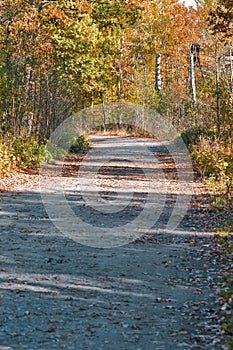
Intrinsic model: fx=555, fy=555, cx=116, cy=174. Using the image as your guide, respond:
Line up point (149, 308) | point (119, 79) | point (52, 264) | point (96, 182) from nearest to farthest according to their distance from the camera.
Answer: point (149, 308)
point (52, 264)
point (96, 182)
point (119, 79)

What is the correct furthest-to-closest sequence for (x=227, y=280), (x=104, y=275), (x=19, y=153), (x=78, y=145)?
(x=78, y=145) < (x=19, y=153) < (x=104, y=275) < (x=227, y=280)

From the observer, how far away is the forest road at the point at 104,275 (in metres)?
5.55

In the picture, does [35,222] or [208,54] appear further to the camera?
[208,54]

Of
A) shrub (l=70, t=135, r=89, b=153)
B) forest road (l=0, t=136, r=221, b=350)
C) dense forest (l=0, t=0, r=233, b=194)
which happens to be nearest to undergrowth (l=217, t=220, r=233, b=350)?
forest road (l=0, t=136, r=221, b=350)

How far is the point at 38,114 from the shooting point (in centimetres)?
2220

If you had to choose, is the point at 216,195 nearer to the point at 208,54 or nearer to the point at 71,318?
the point at 71,318

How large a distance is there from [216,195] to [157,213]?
233cm

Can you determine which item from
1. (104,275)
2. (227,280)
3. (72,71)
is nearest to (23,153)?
(72,71)

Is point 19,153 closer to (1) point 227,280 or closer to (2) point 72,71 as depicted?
(2) point 72,71

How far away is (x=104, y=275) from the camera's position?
7.71 meters

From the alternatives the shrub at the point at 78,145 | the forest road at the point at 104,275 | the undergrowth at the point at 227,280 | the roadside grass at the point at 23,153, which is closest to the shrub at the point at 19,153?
the roadside grass at the point at 23,153

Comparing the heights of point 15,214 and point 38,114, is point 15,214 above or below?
below

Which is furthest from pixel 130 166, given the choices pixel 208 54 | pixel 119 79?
pixel 119 79

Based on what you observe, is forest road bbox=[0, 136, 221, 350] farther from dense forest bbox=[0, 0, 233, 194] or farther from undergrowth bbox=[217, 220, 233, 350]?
dense forest bbox=[0, 0, 233, 194]
